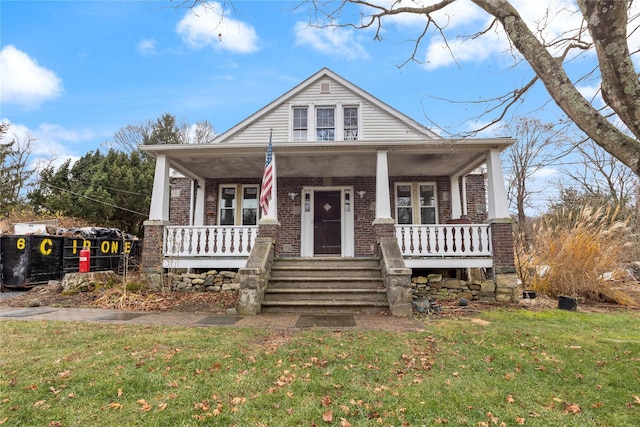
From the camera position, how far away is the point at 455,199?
33.3 feet

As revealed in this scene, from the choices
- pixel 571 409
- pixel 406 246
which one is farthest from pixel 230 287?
pixel 571 409

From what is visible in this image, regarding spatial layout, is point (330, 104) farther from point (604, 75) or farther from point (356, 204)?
point (604, 75)

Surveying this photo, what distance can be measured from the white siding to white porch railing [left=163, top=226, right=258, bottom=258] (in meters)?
3.62

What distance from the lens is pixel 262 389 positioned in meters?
2.81

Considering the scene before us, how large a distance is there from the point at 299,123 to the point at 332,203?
2879 millimetres

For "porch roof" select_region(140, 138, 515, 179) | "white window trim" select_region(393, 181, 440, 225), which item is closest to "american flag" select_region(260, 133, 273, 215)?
"porch roof" select_region(140, 138, 515, 179)

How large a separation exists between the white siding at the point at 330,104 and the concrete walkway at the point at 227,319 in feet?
20.9

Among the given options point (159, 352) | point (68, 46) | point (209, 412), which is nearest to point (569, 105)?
point (209, 412)

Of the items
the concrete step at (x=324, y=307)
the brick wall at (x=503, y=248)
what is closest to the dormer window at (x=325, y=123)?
the brick wall at (x=503, y=248)

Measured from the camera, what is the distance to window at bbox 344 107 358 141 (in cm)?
1062

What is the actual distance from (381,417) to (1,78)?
8.63 metres

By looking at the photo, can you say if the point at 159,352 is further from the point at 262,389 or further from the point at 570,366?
the point at 570,366

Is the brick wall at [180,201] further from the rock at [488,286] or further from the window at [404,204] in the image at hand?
the rock at [488,286]

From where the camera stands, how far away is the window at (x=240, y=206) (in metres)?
10.7
